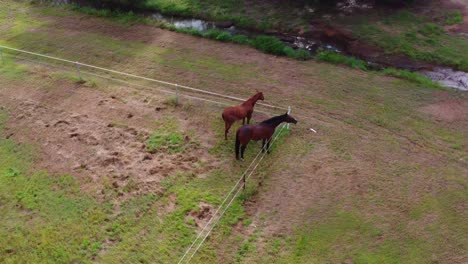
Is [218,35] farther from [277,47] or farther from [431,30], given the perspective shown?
[431,30]

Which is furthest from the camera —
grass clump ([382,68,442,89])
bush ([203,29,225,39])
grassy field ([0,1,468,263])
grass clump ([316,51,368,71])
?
bush ([203,29,225,39])

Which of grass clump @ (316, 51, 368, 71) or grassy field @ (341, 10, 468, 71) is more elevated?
grassy field @ (341, 10, 468, 71)

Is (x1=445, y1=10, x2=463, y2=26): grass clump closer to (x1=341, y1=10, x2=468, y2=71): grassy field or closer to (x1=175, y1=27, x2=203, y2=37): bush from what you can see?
(x1=341, y1=10, x2=468, y2=71): grassy field

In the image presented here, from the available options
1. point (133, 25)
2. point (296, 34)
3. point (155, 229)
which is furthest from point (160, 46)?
point (155, 229)

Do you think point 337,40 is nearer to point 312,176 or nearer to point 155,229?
point 312,176

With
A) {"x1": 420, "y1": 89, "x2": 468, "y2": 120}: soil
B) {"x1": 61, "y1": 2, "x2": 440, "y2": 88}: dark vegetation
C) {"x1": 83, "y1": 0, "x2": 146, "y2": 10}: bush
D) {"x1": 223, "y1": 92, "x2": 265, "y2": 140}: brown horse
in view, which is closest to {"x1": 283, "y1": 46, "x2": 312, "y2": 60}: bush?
{"x1": 61, "y1": 2, "x2": 440, "y2": 88}: dark vegetation

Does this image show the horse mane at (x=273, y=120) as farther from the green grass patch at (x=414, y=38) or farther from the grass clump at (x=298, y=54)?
the green grass patch at (x=414, y=38)

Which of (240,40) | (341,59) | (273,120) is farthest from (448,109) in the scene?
(240,40)
